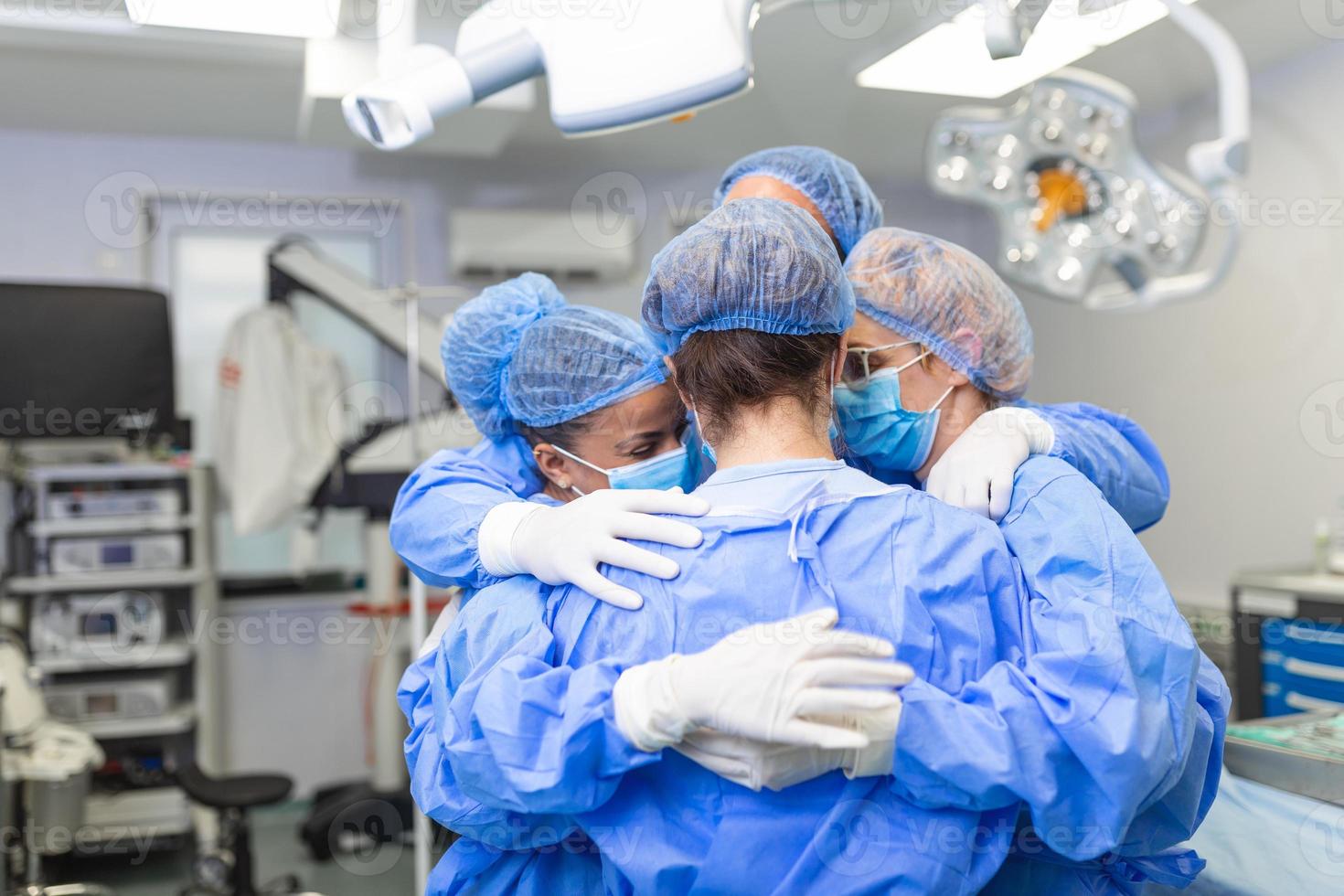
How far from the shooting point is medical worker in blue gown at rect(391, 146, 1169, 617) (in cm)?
105

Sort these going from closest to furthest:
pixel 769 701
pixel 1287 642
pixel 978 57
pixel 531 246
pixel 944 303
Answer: pixel 769 701 < pixel 944 303 < pixel 1287 642 < pixel 978 57 < pixel 531 246

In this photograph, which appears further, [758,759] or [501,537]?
[501,537]

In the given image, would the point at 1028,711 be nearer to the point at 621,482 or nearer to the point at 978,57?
the point at 621,482

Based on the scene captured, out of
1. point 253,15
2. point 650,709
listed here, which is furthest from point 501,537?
point 253,15

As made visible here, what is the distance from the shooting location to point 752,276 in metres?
1.02

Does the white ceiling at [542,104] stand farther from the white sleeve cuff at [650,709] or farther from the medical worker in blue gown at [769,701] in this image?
the white sleeve cuff at [650,709]

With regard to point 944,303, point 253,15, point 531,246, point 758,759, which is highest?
point 253,15

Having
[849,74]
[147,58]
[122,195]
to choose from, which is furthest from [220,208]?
[849,74]

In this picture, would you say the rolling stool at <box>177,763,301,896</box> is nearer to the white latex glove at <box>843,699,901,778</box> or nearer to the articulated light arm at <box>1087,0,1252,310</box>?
the white latex glove at <box>843,699,901,778</box>

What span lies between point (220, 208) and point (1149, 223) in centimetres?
365

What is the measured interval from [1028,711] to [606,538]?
41 centimetres

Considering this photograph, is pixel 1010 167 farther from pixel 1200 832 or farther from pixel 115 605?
pixel 115 605

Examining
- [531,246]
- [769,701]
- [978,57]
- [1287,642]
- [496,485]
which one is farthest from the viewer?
[531,246]

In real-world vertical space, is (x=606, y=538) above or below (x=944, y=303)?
below
